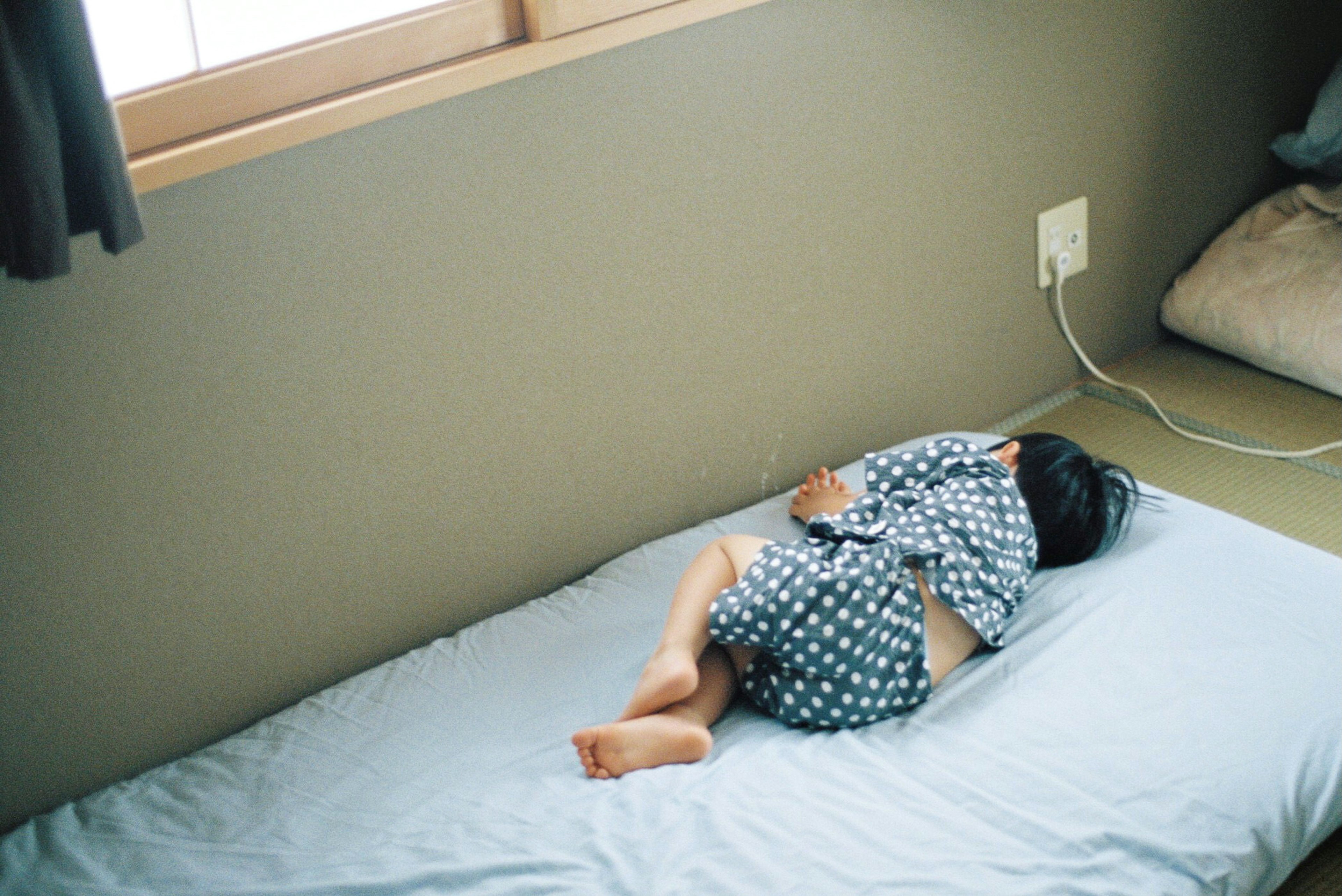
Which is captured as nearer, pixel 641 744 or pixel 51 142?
pixel 51 142

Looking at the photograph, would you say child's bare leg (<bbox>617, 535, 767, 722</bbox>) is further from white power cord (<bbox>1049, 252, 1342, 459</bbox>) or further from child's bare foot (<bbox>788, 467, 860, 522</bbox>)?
white power cord (<bbox>1049, 252, 1342, 459</bbox>)

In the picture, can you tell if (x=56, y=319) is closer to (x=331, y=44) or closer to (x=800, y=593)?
(x=331, y=44)

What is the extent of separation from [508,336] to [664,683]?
0.57 meters

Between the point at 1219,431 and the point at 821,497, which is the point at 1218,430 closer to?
the point at 1219,431

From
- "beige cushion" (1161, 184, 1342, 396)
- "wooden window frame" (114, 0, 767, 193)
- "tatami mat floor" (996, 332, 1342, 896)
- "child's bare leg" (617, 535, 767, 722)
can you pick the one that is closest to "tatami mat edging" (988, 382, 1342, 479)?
"tatami mat floor" (996, 332, 1342, 896)

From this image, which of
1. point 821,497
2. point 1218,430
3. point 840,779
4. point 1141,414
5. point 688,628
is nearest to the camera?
point 840,779

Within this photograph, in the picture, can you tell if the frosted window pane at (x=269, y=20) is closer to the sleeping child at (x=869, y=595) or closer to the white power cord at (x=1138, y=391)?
the sleeping child at (x=869, y=595)

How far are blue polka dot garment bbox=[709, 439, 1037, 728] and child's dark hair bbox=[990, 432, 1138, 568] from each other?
2.3 inches

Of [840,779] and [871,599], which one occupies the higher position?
[871,599]

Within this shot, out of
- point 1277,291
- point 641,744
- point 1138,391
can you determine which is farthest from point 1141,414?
point 641,744

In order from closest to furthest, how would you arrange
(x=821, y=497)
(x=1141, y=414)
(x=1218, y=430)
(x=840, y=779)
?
1. (x=840, y=779)
2. (x=821, y=497)
3. (x=1218, y=430)
4. (x=1141, y=414)

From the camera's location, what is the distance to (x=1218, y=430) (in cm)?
219

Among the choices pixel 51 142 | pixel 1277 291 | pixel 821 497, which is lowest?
pixel 821 497

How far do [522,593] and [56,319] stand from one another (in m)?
0.78
